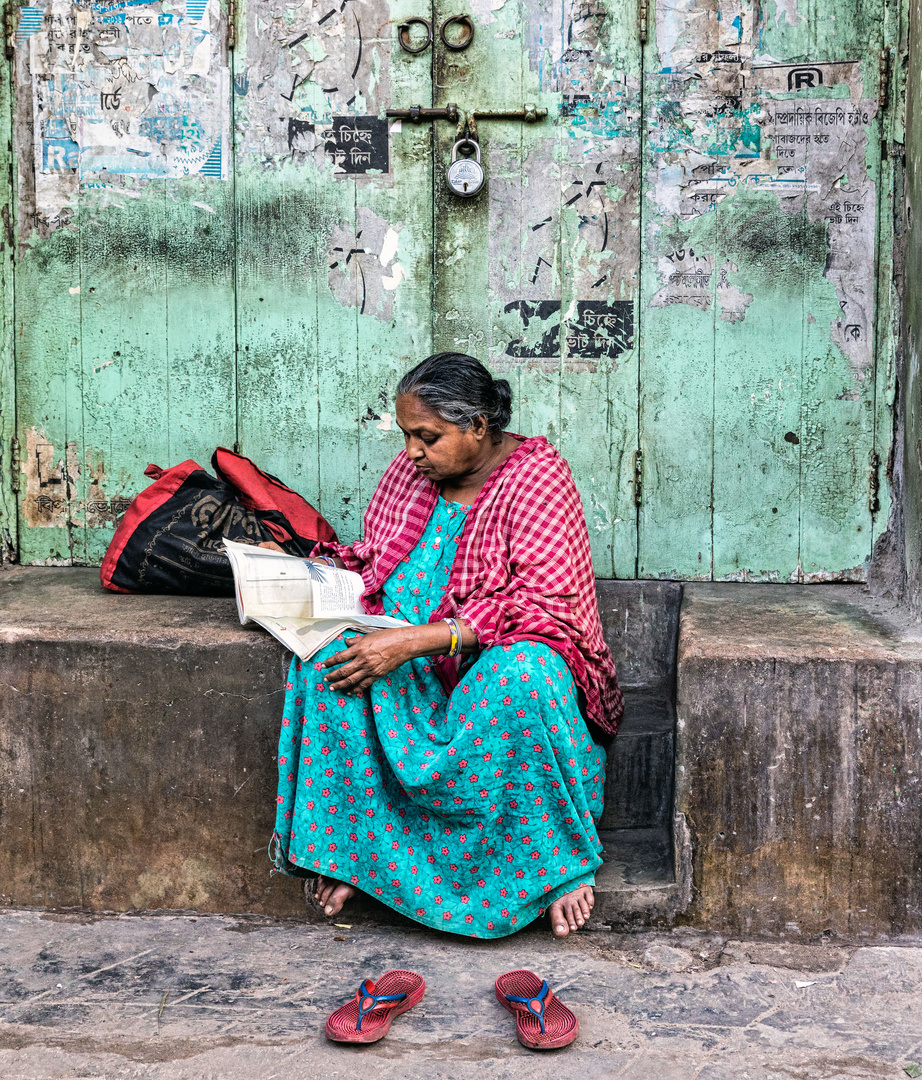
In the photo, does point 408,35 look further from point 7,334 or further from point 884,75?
point 7,334

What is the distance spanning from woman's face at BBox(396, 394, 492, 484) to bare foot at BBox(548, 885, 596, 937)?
1003 mm

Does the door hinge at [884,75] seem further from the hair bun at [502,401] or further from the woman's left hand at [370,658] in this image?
the woman's left hand at [370,658]

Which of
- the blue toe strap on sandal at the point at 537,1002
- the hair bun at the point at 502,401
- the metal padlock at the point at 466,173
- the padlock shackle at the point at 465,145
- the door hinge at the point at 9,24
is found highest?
the door hinge at the point at 9,24

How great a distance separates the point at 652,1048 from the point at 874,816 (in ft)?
2.48

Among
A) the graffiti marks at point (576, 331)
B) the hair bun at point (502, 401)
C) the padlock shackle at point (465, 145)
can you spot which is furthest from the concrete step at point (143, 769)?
the padlock shackle at point (465, 145)

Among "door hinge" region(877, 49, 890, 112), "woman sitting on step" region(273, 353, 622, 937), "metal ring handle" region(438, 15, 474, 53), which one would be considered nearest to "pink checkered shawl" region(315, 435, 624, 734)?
"woman sitting on step" region(273, 353, 622, 937)

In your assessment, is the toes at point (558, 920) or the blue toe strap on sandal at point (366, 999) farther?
the toes at point (558, 920)

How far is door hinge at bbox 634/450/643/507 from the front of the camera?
126 inches

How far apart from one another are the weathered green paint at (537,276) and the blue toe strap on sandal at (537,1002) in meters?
1.41

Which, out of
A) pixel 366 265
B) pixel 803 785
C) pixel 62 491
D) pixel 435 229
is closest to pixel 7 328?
pixel 62 491

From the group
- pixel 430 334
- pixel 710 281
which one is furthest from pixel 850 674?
pixel 430 334

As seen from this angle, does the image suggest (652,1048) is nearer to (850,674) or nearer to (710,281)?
(850,674)

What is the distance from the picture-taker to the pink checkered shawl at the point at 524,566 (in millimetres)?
2418

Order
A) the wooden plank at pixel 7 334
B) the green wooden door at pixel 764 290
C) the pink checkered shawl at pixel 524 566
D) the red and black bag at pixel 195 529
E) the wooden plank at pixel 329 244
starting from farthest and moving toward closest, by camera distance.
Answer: the wooden plank at pixel 7 334, the wooden plank at pixel 329 244, the green wooden door at pixel 764 290, the red and black bag at pixel 195 529, the pink checkered shawl at pixel 524 566
